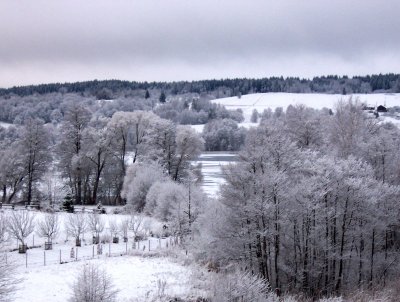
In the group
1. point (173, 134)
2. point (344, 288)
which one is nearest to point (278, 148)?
point (344, 288)

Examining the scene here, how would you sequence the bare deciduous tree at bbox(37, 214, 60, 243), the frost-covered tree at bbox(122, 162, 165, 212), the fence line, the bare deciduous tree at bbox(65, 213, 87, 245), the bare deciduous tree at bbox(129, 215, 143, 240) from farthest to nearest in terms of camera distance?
the frost-covered tree at bbox(122, 162, 165, 212), the bare deciduous tree at bbox(129, 215, 143, 240), the bare deciduous tree at bbox(65, 213, 87, 245), the bare deciduous tree at bbox(37, 214, 60, 243), the fence line

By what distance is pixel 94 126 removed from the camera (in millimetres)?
55719

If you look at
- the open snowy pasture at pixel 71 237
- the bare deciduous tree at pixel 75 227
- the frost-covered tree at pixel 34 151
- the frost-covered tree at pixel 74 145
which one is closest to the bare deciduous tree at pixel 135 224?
the open snowy pasture at pixel 71 237

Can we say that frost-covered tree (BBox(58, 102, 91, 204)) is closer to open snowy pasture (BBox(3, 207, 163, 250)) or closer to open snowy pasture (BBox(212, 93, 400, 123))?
open snowy pasture (BBox(3, 207, 163, 250))

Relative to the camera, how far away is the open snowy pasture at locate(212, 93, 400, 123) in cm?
16112

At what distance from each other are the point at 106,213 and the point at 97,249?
14.8 m

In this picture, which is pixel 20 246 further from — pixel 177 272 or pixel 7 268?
pixel 7 268

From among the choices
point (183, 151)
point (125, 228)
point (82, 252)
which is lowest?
point (82, 252)

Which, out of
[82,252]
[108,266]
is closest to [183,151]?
[82,252]

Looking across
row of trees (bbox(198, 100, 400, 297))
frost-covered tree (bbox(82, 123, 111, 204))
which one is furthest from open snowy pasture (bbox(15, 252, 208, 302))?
frost-covered tree (bbox(82, 123, 111, 204))

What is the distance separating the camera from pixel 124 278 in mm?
24062

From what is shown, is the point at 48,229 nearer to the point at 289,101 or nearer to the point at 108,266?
the point at 108,266

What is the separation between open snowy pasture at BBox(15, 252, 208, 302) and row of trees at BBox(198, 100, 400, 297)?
10.7 feet

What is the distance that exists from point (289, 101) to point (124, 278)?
16273 cm
